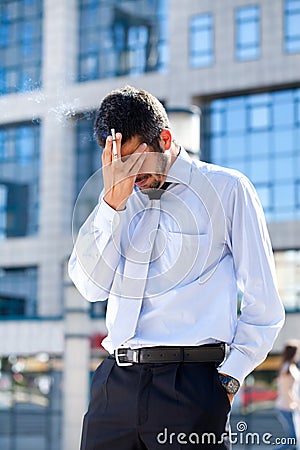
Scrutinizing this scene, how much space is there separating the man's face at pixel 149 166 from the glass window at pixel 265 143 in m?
28.6

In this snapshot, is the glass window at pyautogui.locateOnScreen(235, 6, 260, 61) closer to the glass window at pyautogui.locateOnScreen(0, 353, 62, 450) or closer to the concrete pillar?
the glass window at pyautogui.locateOnScreen(0, 353, 62, 450)

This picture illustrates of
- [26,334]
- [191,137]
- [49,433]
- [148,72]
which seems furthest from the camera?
[148,72]

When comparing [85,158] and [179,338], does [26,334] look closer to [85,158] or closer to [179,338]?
[85,158]

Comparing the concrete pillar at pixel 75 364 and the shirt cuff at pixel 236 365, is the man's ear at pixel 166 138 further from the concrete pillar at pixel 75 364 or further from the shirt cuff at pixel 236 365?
the concrete pillar at pixel 75 364

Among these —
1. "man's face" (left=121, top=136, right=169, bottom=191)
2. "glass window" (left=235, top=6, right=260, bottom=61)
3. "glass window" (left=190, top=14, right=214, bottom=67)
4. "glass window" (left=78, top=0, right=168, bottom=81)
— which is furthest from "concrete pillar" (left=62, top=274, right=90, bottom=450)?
"glass window" (left=78, top=0, right=168, bottom=81)

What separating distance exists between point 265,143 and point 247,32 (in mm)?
3831

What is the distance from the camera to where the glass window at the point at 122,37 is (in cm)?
3362

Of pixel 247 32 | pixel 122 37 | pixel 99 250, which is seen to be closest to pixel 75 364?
pixel 99 250

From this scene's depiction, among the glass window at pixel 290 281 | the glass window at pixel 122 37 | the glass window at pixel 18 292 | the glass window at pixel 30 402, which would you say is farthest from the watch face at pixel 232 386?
the glass window at pixel 18 292

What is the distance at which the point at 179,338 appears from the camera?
238 centimetres

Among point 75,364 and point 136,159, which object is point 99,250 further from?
point 75,364

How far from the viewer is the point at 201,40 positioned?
105 feet

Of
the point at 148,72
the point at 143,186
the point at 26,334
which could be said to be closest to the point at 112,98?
the point at 143,186

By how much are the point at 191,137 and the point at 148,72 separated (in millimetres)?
27945
